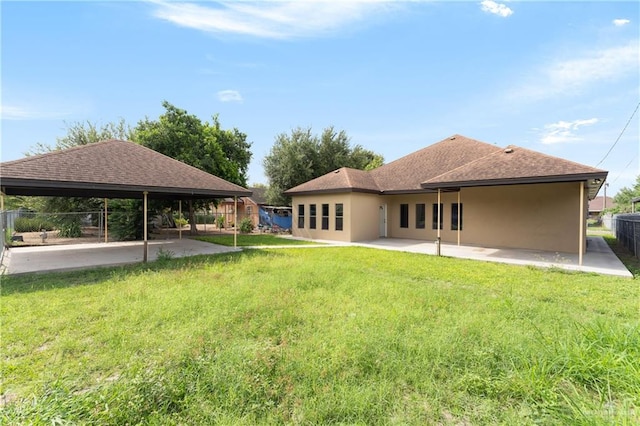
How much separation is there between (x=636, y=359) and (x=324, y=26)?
38.0 feet

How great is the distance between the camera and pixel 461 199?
14.6 m

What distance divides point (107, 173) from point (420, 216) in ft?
47.7

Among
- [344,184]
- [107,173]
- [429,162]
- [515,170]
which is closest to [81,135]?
[107,173]

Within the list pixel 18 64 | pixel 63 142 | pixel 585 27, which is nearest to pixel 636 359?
pixel 585 27

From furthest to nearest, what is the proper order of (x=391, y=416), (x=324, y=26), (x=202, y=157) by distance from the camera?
(x=202, y=157), (x=324, y=26), (x=391, y=416)

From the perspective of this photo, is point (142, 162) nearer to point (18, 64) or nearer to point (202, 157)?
point (18, 64)

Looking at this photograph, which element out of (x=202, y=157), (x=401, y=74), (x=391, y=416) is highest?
(x=401, y=74)

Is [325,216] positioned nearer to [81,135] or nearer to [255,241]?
[255,241]

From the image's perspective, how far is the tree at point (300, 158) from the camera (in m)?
22.6

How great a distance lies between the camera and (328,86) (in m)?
16.0

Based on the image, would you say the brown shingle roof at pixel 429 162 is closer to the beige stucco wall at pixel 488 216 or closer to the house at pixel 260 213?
the beige stucco wall at pixel 488 216

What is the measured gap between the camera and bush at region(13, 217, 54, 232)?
18719 mm

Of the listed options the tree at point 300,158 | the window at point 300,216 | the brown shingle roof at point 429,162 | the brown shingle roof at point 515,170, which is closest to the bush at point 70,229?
the tree at point 300,158

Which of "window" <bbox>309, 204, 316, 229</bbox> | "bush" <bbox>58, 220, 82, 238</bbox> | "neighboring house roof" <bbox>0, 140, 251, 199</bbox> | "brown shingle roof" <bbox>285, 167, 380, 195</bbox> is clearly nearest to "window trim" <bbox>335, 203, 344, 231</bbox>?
"brown shingle roof" <bbox>285, 167, 380, 195</bbox>
